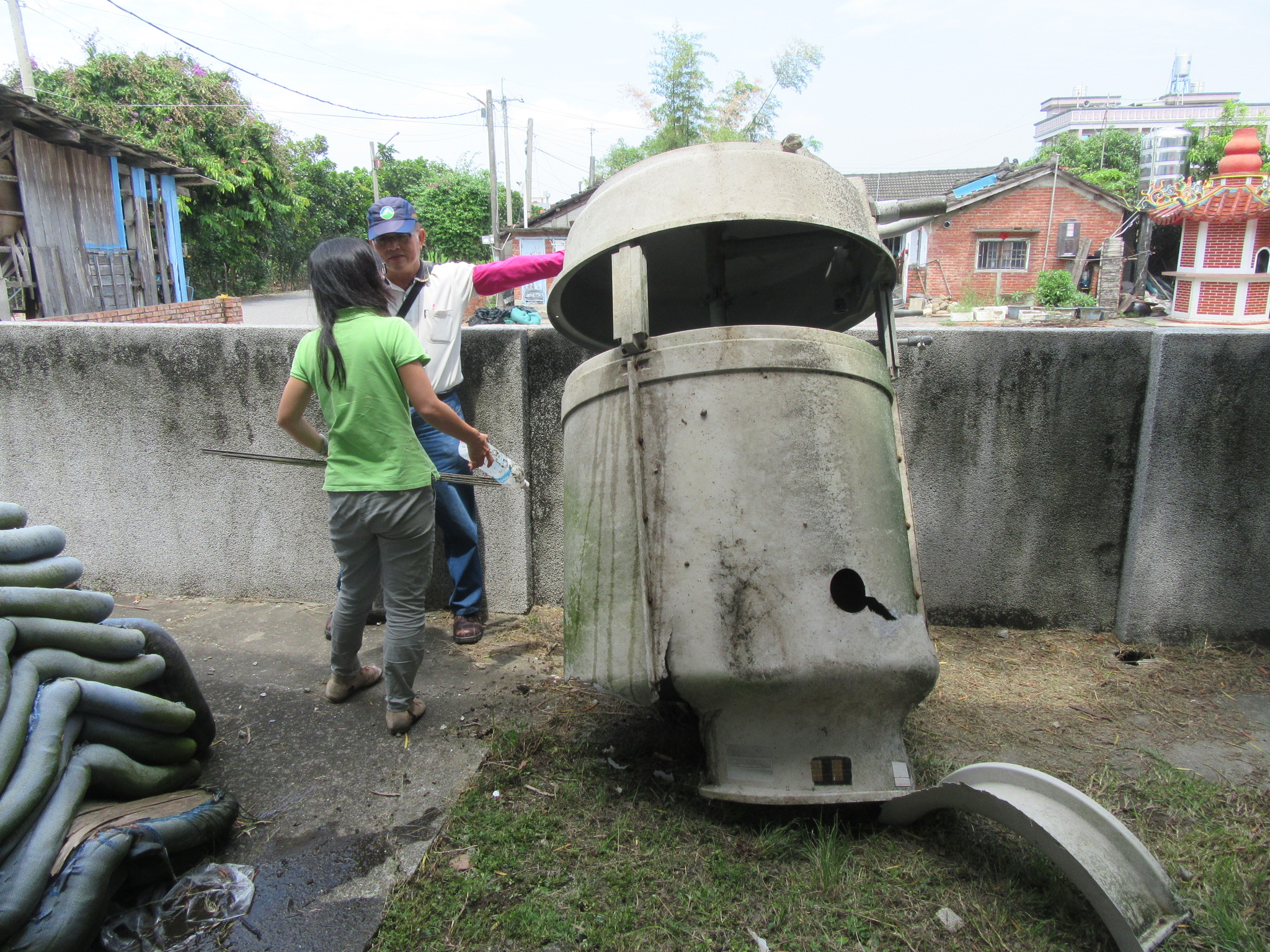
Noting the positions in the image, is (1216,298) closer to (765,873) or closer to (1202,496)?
(1202,496)

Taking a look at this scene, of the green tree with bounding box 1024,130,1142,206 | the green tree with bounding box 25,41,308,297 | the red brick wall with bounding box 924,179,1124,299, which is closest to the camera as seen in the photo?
the green tree with bounding box 25,41,308,297

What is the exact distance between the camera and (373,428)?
8.08 ft

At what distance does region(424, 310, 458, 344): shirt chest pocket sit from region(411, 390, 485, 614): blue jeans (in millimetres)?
237

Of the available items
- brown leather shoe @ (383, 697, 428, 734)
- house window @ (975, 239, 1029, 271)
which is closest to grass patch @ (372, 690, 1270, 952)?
brown leather shoe @ (383, 697, 428, 734)

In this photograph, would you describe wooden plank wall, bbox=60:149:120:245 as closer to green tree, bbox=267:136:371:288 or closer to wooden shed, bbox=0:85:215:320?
wooden shed, bbox=0:85:215:320

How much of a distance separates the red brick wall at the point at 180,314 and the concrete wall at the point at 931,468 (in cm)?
697

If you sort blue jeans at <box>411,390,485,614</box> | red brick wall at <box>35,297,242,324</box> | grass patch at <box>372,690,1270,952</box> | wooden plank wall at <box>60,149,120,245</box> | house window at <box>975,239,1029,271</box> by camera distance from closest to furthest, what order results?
1. grass patch at <box>372,690,1270,952</box>
2. blue jeans at <box>411,390,485,614</box>
3. red brick wall at <box>35,297,242,324</box>
4. wooden plank wall at <box>60,149,120,245</box>
5. house window at <box>975,239,1029,271</box>

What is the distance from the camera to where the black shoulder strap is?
3.21 metres

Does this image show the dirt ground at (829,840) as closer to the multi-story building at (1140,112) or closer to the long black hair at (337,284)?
the long black hair at (337,284)

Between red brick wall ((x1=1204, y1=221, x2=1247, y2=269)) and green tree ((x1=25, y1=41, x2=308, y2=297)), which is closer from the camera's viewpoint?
red brick wall ((x1=1204, y1=221, x2=1247, y2=269))

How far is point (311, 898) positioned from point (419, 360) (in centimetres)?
151

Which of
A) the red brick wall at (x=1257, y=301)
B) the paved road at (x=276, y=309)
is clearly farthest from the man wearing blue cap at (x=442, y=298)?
the red brick wall at (x=1257, y=301)

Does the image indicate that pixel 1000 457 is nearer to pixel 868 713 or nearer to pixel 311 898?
pixel 868 713

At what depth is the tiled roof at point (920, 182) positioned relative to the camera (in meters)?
33.7
